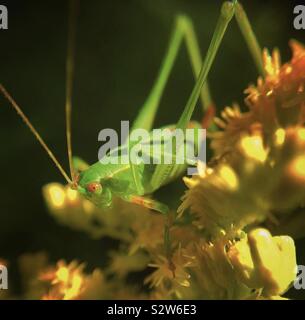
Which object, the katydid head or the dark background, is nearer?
the katydid head

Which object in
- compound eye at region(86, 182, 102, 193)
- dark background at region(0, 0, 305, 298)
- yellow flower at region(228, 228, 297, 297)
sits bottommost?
yellow flower at region(228, 228, 297, 297)

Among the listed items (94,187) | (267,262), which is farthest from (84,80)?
(267,262)

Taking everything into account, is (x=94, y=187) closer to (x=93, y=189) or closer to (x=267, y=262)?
(x=93, y=189)

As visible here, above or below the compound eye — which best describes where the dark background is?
above

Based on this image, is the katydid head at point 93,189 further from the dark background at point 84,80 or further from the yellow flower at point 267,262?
the yellow flower at point 267,262

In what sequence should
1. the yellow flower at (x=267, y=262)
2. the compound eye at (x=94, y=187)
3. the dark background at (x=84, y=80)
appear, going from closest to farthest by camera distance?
the yellow flower at (x=267, y=262), the compound eye at (x=94, y=187), the dark background at (x=84, y=80)

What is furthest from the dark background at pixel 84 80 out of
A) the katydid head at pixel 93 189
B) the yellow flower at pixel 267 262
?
the yellow flower at pixel 267 262

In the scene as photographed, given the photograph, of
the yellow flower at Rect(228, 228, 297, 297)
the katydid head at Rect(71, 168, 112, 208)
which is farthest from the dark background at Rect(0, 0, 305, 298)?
the yellow flower at Rect(228, 228, 297, 297)

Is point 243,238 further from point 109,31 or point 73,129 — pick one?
point 109,31

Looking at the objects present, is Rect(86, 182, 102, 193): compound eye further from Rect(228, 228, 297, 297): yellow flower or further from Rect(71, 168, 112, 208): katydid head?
Rect(228, 228, 297, 297): yellow flower
